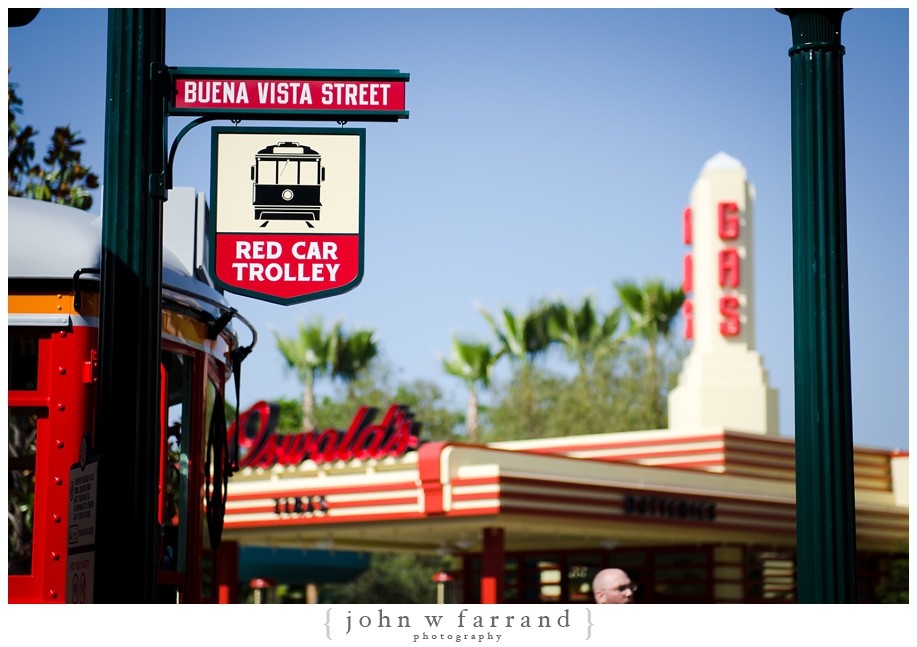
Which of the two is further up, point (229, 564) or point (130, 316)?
point (130, 316)

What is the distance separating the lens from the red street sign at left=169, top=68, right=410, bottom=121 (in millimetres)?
5098

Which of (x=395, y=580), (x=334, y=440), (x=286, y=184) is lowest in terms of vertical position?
(x=395, y=580)

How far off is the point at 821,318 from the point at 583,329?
40410 millimetres

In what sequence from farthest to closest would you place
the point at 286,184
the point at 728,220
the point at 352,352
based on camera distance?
1. the point at 352,352
2. the point at 728,220
3. the point at 286,184

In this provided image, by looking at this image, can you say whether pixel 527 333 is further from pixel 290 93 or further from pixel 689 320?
pixel 290 93

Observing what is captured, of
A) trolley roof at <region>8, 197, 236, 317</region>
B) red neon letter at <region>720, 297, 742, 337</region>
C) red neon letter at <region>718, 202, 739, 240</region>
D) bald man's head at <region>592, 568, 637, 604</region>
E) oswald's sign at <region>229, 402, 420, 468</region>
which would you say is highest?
red neon letter at <region>718, 202, 739, 240</region>

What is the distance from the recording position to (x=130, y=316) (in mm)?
4684

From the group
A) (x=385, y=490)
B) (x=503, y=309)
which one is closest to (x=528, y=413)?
(x=503, y=309)

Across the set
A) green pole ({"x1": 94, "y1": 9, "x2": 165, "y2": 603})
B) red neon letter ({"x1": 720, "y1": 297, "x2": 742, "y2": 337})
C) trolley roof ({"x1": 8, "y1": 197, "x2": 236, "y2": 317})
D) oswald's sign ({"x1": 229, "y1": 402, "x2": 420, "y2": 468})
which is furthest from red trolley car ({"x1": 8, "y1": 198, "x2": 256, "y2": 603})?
red neon letter ({"x1": 720, "y1": 297, "x2": 742, "y2": 337})

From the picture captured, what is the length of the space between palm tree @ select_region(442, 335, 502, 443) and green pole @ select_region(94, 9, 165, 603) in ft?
135

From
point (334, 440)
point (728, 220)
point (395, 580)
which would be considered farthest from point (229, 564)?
point (395, 580)

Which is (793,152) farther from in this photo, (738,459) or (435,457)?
(738,459)

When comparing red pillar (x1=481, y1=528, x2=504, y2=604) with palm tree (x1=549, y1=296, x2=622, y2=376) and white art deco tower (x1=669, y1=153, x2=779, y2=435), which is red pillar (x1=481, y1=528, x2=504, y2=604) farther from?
palm tree (x1=549, y1=296, x2=622, y2=376)
